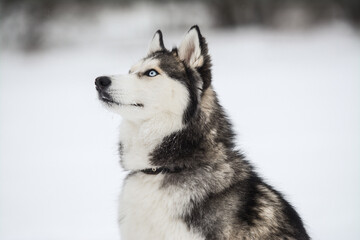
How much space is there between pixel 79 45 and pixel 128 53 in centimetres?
220

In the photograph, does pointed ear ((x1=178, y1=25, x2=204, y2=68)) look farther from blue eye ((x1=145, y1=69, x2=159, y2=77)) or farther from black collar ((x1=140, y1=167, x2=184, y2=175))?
black collar ((x1=140, y1=167, x2=184, y2=175))

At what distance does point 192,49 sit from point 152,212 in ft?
3.61

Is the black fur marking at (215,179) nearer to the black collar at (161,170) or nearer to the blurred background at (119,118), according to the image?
the black collar at (161,170)

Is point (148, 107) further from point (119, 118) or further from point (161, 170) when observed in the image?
point (119, 118)

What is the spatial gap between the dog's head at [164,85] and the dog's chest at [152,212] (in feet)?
1.37

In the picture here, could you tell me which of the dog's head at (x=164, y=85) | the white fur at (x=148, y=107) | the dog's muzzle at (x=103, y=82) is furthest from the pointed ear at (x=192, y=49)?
the dog's muzzle at (x=103, y=82)

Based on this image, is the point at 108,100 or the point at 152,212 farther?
the point at 108,100

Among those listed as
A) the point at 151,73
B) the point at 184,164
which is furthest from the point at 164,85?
the point at 184,164

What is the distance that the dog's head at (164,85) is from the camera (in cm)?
276

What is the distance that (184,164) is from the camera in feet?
8.97

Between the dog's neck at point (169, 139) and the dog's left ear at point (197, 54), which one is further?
the dog's left ear at point (197, 54)

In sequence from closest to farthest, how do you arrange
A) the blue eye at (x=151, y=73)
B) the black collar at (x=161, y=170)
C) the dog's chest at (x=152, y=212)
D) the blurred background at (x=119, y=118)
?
the dog's chest at (x=152, y=212)
the black collar at (x=161, y=170)
the blue eye at (x=151, y=73)
the blurred background at (x=119, y=118)

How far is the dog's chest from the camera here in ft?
8.29

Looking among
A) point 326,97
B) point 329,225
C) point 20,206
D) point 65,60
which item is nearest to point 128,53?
point 65,60
